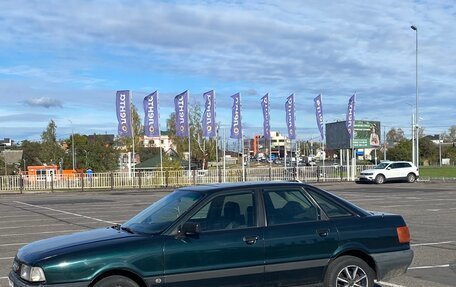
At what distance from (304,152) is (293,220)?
536 ft

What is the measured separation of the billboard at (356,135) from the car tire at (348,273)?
4201cm

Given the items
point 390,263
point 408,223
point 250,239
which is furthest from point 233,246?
point 408,223

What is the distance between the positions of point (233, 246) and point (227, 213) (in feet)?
1.43

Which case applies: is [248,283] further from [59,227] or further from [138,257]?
[59,227]

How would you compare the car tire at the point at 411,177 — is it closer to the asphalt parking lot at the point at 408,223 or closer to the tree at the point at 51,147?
the asphalt parking lot at the point at 408,223

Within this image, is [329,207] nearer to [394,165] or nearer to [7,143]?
[394,165]

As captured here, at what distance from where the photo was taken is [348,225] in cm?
685

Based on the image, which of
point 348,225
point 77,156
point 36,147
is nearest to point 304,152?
point 36,147

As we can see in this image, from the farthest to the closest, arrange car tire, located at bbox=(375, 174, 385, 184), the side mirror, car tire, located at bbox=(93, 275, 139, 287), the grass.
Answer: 1. the grass
2. car tire, located at bbox=(375, 174, 385, 184)
3. the side mirror
4. car tire, located at bbox=(93, 275, 139, 287)

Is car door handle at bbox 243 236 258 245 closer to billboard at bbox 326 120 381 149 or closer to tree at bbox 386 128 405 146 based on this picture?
billboard at bbox 326 120 381 149

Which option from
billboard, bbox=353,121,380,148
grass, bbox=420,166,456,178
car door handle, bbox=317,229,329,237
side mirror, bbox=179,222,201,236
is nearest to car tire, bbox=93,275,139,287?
side mirror, bbox=179,222,201,236

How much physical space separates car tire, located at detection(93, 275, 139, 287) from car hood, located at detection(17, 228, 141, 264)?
0.40m

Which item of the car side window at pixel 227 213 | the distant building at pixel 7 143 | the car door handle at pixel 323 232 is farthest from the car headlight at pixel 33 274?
the distant building at pixel 7 143

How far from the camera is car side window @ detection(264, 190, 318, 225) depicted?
6.67 m
